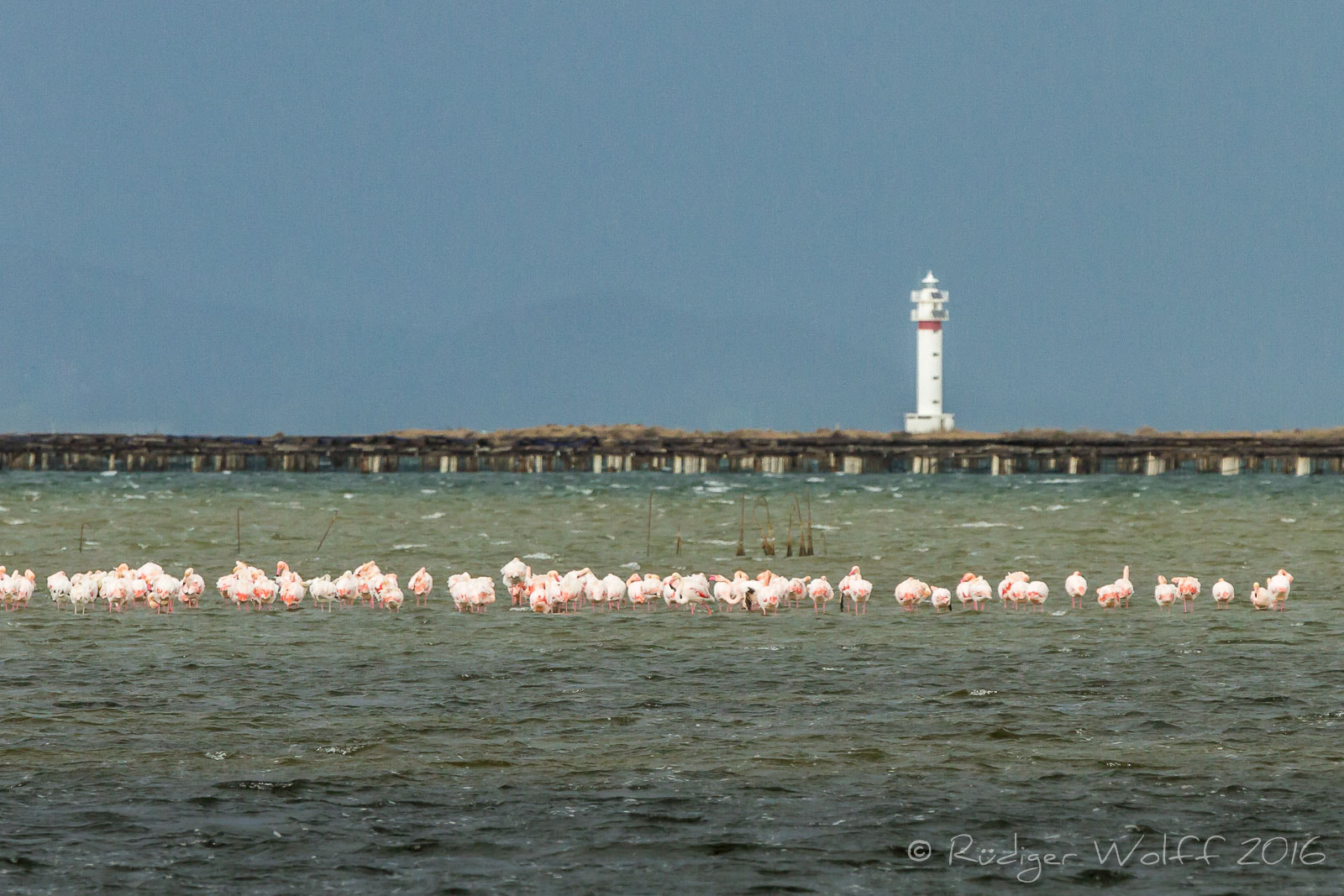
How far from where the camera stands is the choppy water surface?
36.4 feet

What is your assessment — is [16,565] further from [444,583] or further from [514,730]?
[514,730]

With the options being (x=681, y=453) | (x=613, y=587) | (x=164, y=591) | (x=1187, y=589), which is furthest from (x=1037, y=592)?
(x=681, y=453)

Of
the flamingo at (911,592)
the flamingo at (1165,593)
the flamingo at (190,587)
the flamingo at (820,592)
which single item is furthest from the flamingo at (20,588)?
the flamingo at (1165,593)

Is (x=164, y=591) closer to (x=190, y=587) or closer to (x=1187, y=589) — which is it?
(x=190, y=587)

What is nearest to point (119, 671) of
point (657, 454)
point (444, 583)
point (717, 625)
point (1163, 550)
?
point (717, 625)

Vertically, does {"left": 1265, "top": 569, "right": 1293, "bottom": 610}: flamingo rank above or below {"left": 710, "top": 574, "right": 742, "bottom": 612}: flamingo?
above

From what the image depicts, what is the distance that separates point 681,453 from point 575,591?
6662cm

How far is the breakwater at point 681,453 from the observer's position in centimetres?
9125

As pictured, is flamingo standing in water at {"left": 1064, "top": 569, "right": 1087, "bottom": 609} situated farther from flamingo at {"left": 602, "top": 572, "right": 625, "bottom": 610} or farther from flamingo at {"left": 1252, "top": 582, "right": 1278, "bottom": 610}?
flamingo at {"left": 602, "top": 572, "right": 625, "bottom": 610}

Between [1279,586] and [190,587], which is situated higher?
[1279,586]

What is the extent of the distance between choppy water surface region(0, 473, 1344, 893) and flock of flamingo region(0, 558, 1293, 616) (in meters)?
0.36

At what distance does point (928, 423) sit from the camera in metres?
109

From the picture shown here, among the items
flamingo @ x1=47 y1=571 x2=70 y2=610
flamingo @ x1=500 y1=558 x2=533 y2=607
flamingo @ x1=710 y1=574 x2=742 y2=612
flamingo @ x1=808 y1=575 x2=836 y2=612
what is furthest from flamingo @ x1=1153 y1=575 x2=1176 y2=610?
flamingo @ x1=47 y1=571 x2=70 y2=610

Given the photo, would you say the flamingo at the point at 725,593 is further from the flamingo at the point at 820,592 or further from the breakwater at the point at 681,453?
the breakwater at the point at 681,453
